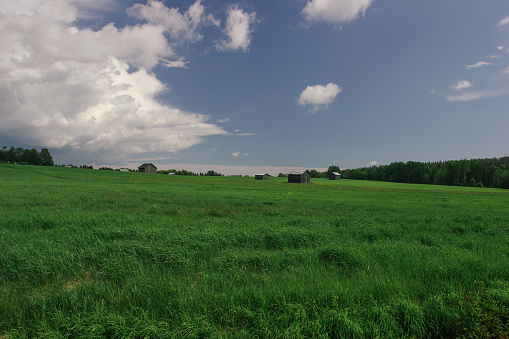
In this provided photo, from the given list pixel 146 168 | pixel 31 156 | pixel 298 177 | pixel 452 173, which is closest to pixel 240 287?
pixel 298 177

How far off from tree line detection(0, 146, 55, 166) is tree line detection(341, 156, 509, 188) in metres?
197

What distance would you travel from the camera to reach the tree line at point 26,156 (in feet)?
440

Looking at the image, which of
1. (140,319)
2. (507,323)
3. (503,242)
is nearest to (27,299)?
(140,319)

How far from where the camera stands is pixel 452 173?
10862 centimetres

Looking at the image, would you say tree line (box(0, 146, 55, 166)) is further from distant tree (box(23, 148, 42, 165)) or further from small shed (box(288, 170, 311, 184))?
small shed (box(288, 170, 311, 184))

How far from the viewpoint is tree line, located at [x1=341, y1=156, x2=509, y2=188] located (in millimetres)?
97175

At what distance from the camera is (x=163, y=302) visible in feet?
13.3

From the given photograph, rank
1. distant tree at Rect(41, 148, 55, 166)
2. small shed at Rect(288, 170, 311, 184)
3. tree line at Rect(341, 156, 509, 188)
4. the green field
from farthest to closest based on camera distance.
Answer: distant tree at Rect(41, 148, 55, 166)
tree line at Rect(341, 156, 509, 188)
small shed at Rect(288, 170, 311, 184)
the green field

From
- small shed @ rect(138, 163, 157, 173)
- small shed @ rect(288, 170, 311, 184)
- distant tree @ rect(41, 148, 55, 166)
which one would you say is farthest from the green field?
distant tree @ rect(41, 148, 55, 166)

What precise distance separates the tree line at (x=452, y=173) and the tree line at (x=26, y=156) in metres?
197

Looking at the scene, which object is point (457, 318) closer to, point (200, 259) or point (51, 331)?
point (200, 259)

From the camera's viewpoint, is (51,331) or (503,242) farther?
(503,242)

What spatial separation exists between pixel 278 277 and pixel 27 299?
460 cm

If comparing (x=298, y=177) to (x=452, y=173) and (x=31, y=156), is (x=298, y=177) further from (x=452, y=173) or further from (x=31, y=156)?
(x=31, y=156)
